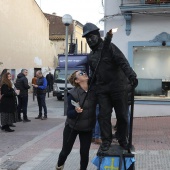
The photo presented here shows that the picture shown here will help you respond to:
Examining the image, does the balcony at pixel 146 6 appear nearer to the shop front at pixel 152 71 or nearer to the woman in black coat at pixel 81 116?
the shop front at pixel 152 71

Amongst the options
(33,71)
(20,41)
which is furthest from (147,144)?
(33,71)

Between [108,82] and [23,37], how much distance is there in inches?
916

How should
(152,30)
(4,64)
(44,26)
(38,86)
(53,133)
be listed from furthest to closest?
(44,26)
(4,64)
(38,86)
(152,30)
(53,133)

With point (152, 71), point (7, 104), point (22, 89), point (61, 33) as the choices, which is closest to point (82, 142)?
point (7, 104)

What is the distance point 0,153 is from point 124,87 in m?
3.91

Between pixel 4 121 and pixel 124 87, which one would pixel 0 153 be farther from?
pixel 124 87

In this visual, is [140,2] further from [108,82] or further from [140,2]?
[108,82]

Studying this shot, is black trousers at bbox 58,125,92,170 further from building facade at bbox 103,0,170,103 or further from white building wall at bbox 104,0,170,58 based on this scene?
white building wall at bbox 104,0,170,58

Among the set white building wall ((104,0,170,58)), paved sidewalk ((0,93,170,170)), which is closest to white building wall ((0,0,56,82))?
white building wall ((104,0,170,58))

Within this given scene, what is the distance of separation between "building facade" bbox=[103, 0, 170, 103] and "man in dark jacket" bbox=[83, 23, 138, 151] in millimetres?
7096

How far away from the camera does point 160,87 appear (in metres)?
12.7

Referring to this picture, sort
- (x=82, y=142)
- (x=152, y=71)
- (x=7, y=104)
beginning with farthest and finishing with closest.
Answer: (x=152, y=71)
(x=7, y=104)
(x=82, y=142)

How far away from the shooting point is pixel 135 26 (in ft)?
40.2

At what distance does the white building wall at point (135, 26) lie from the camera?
12133 mm
